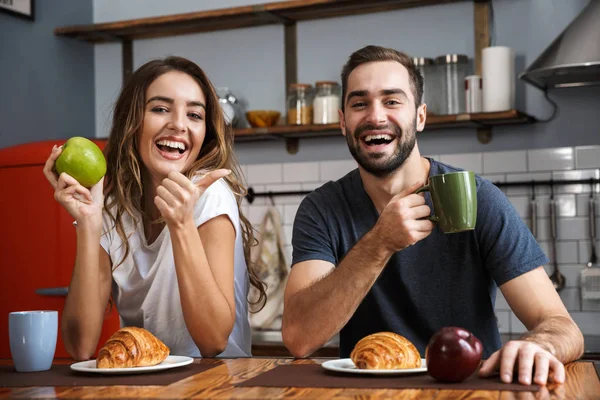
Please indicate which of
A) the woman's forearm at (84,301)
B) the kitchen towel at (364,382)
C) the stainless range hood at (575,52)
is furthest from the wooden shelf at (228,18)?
the kitchen towel at (364,382)

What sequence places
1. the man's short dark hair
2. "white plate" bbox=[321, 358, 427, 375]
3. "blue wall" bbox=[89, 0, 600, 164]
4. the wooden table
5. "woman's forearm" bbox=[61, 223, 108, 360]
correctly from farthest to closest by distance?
1. "blue wall" bbox=[89, 0, 600, 164]
2. the man's short dark hair
3. "woman's forearm" bbox=[61, 223, 108, 360]
4. "white plate" bbox=[321, 358, 427, 375]
5. the wooden table

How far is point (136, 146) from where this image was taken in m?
2.21

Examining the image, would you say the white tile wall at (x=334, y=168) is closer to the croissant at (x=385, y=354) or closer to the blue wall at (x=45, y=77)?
the blue wall at (x=45, y=77)

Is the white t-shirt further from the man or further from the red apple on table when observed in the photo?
the red apple on table

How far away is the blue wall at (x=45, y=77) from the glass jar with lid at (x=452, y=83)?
1844 millimetres

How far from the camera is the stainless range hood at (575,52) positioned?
304 centimetres

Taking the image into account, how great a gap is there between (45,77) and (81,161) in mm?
2387

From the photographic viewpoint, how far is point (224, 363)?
5.36 ft

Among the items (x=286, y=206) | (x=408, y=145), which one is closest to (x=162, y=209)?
(x=408, y=145)

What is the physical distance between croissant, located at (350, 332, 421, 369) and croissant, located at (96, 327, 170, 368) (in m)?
0.38

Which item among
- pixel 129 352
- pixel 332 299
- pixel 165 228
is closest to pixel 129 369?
pixel 129 352

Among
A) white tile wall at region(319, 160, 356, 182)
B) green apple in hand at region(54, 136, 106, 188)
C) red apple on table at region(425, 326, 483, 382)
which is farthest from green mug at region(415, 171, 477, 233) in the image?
white tile wall at region(319, 160, 356, 182)

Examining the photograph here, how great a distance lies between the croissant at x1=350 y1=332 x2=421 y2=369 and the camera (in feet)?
4.61

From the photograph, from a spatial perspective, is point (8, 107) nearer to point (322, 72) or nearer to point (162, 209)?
point (322, 72)
